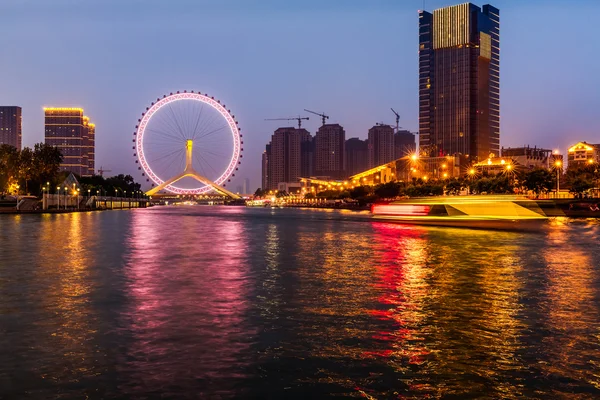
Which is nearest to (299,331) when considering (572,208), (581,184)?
(572,208)

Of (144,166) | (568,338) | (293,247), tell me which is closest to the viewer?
(568,338)

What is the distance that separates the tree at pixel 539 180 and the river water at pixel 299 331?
418 feet

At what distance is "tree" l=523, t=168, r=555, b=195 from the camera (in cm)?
14662

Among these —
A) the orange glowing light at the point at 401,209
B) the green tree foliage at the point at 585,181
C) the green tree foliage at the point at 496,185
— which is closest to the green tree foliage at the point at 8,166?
the orange glowing light at the point at 401,209

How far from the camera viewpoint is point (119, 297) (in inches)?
733

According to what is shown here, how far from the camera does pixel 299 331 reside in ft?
45.3

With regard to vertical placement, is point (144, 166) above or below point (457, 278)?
above

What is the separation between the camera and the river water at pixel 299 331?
9938 millimetres

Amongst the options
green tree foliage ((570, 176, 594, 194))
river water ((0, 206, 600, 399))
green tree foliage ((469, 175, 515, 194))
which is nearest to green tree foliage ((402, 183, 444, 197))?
green tree foliage ((469, 175, 515, 194))

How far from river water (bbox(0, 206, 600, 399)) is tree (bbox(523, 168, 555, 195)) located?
418ft

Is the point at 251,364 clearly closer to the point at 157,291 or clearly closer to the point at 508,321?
the point at 508,321

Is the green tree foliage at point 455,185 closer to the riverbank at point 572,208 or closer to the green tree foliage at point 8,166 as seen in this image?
the riverbank at point 572,208

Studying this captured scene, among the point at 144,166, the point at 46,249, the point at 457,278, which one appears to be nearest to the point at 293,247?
the point at 46,249

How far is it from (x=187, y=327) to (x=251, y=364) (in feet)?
11.7
